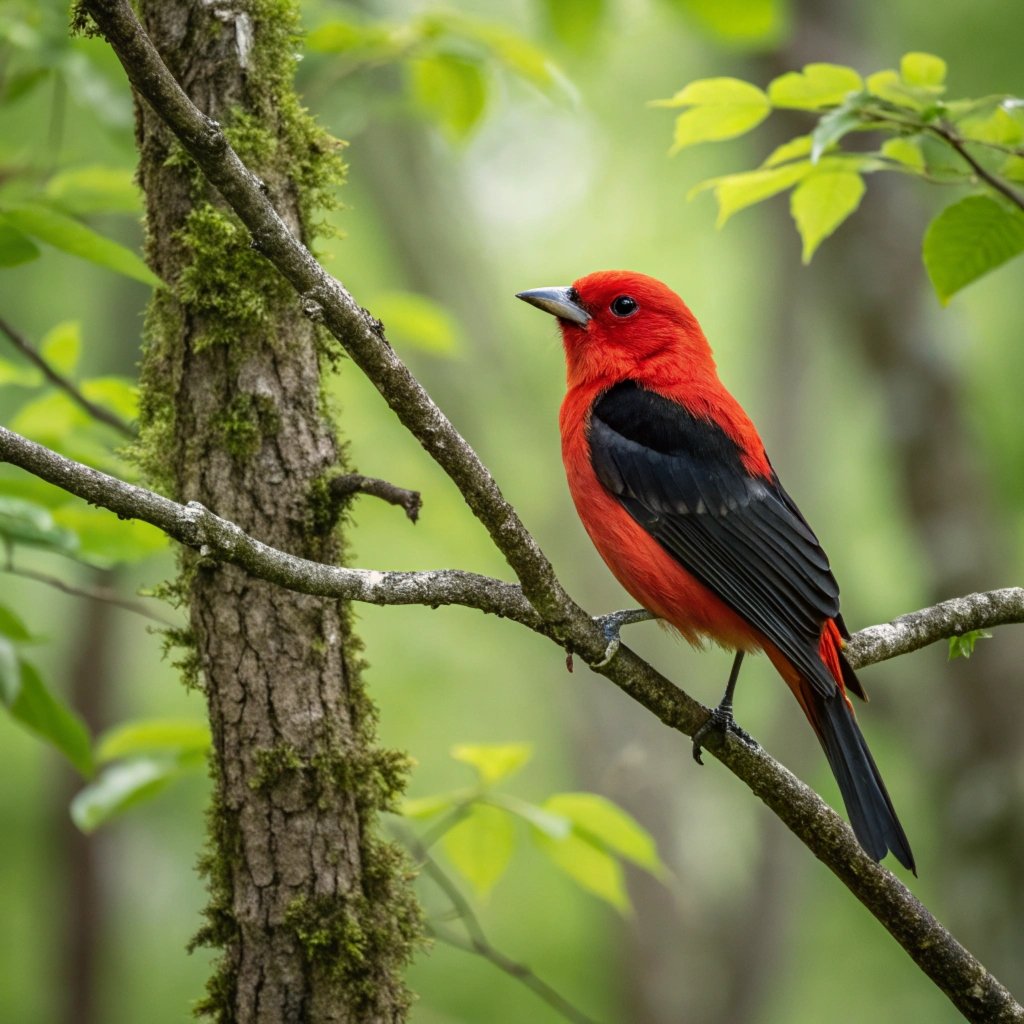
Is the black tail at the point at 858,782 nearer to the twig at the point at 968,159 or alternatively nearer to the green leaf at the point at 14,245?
the twig at the point at 968,159

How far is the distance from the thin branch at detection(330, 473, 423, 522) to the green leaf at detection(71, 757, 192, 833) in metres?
1.14

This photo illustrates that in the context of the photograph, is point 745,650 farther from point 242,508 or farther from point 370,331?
point 370,331

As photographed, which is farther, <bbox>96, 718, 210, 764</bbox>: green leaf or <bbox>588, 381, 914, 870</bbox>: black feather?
<bbox>588, 381, 914, 870</bbox>: black feather

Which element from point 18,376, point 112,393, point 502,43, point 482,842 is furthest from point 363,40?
point 482,842

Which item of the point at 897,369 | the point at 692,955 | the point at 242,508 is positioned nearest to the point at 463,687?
the point at 692,955

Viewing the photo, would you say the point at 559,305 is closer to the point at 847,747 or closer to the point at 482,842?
the point at 847,747

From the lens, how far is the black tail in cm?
325

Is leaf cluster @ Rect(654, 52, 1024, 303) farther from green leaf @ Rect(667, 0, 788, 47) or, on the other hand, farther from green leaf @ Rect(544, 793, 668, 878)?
green leaf @ Rect(544, 793, 668, 878)

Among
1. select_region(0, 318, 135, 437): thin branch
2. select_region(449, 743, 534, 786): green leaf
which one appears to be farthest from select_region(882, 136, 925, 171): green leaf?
select_region(0, 318, 135, 437): thin branch

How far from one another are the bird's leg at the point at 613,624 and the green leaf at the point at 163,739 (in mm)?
1159

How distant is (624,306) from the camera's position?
4.78 metres

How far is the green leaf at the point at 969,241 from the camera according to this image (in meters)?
3.08

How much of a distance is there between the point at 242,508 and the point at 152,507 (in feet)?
1.99

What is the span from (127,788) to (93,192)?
5.60 feet
